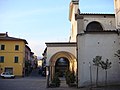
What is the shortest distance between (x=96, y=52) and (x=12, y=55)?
35.7m

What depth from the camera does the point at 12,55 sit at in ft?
A: 190

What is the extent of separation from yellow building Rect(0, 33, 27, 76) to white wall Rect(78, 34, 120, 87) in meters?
33.4

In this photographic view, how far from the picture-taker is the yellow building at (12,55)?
5719cm

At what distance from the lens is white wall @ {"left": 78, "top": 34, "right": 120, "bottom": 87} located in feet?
84.3

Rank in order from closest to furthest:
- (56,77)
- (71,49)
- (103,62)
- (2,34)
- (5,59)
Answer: (103,62)
(56,77)
(71,49)
(5,59)
(2,34)

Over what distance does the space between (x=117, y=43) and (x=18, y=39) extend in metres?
36.8

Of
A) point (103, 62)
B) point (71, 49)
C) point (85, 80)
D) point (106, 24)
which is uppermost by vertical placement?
point (106, 24)

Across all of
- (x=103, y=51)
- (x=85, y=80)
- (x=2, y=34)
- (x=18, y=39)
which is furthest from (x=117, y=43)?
(x=2, y=34)

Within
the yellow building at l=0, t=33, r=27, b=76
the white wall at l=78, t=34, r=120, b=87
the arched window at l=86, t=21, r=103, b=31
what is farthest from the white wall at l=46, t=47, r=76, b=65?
the yellow building at l=0, t=33, r=27, b=76

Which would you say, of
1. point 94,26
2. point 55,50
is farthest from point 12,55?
point 94,26

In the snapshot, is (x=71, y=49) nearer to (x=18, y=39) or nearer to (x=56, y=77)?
(x=56, y=77)

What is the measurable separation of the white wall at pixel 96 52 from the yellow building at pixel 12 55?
33377 mm

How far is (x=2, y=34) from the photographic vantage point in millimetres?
72250

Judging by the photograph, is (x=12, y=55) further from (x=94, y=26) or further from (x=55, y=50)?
(x=94, y=26)
